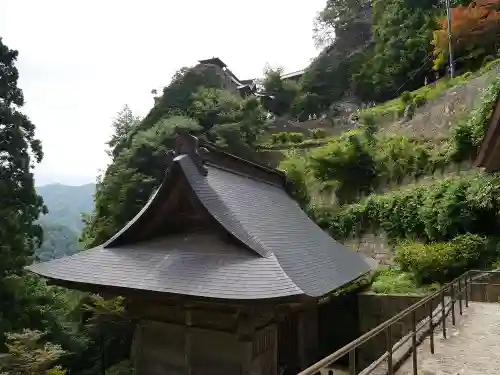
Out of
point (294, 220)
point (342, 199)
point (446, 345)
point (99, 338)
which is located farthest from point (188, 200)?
point (342, 199)

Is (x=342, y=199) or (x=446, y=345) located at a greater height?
(x=342, y=199)

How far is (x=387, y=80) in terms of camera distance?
3112 cm

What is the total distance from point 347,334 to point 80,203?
199m

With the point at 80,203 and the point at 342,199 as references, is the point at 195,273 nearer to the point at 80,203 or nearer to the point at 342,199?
the point at 342,199

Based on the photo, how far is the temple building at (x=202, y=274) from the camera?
5363mm

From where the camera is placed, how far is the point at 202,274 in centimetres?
561

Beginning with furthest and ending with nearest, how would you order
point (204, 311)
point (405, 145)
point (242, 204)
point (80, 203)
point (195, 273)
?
point (80, 203)
point (405, 145)
point (242, 204)
point (204, 311)
point (195, 273)

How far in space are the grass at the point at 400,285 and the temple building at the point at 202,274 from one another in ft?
13.2

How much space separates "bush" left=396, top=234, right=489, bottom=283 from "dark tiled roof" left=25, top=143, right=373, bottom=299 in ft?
12.3

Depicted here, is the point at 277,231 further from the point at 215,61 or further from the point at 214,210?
the point at 215,61

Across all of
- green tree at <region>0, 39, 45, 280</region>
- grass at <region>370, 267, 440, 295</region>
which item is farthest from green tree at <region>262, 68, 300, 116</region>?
grass at <region>370, 267, 440, 295</region>

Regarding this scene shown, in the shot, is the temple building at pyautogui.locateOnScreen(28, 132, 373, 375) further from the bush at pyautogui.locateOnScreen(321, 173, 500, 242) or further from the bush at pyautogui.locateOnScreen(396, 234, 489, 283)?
the bush at pyautogui.locateOnScreen(321, 173, 500, 242)

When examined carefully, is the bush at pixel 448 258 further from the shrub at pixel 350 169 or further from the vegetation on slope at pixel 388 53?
the vegetation on slope at pixel 388 53

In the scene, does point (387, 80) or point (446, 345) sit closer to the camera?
point (446, 345)
